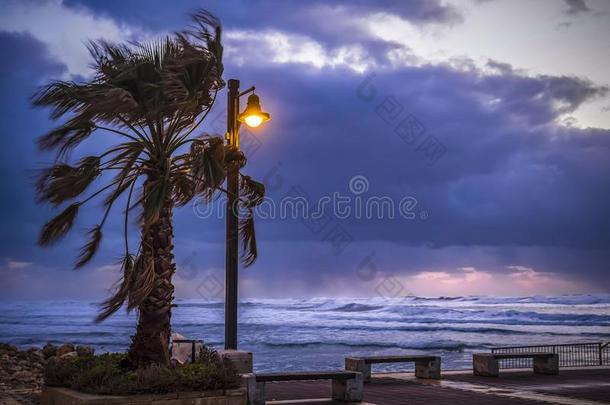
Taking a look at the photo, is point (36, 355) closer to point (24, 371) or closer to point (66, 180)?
point (24, 371)

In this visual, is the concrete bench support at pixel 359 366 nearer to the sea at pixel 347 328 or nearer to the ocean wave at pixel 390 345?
the sea at pixel 347 328

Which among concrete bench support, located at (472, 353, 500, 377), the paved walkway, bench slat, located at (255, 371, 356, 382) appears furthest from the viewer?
concrete bench support, located at (472, 353, 500, 377)

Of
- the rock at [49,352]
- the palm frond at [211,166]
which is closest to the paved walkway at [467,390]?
the palm frond at [211,166]

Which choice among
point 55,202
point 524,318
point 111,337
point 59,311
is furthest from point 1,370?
point 59,311

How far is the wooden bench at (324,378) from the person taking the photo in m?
11.4

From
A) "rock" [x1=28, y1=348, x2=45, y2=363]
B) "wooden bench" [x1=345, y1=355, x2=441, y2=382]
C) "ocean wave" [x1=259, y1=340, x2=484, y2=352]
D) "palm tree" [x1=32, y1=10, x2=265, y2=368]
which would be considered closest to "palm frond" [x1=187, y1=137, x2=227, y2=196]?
"palm tree" [x1=32, y1=10, x2=265, y2=368]

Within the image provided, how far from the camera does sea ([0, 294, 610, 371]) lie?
45625 mm

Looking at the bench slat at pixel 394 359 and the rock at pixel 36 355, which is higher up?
the bench slat at pixel 394 359

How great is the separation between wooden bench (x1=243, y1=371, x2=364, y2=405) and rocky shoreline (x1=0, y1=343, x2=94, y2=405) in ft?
12.7

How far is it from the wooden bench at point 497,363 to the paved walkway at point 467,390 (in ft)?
0.80

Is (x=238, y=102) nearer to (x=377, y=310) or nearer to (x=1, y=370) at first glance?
(x=1, y=370)

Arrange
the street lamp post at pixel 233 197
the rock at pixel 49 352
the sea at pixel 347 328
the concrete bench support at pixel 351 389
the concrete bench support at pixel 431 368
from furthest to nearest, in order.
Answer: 1. the sea at pixel 347 328
2. the rock at pixel 49 352
3. the concrete bench support at pixel 431 368
4. the concrete bench support at pixel 351 389
5. the street lamp post at pixel 233 197

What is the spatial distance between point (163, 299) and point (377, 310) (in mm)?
72435

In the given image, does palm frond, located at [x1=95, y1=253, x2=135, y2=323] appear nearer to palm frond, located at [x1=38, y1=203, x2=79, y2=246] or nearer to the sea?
palm frond, located at [x1=38, y1=203, x2=79, y2=246]
